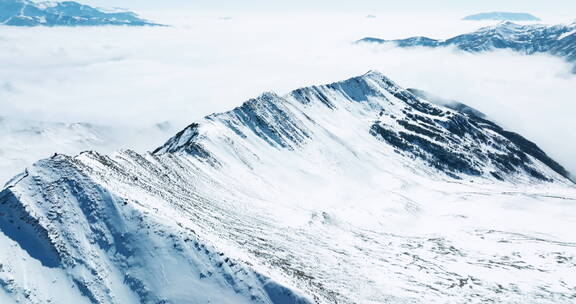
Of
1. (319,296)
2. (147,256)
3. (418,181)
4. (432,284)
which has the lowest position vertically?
(418,181)

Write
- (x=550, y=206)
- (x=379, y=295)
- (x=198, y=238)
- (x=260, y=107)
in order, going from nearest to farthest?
(x=198, y=238)
(x=379, y=295)
(x=550, y=206)
(x=260, y=107)

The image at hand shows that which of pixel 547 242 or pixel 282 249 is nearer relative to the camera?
pixel 282 249

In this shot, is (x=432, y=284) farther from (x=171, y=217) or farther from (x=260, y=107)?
(x=260, y=107)

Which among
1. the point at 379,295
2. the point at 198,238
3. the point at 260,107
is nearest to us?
the point at 198,238

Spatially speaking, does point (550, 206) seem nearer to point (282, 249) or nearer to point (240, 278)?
point (282, 249)

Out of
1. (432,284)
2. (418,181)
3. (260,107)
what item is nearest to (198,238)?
(432,284)

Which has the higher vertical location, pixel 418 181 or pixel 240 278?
pixel 240 278
